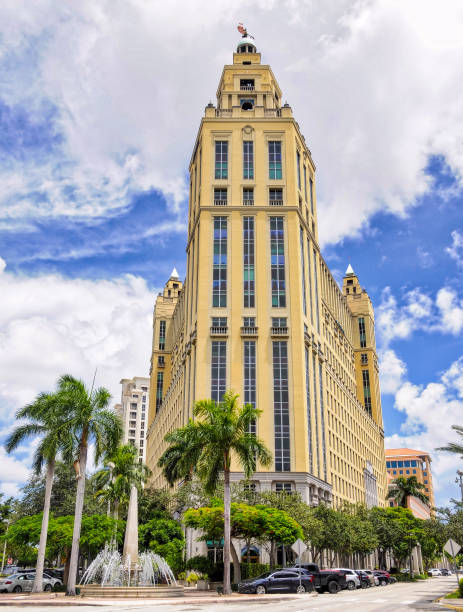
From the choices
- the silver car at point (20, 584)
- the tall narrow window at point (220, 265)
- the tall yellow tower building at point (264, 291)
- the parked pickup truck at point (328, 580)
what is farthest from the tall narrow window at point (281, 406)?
the silver car at point (20, 584)

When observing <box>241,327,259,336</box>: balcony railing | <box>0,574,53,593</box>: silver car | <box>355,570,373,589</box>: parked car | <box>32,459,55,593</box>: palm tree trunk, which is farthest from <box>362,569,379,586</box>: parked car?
<box>32,459,55,593</box>: palm tree trunk

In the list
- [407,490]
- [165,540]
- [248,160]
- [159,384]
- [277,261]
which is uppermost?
[248,160]

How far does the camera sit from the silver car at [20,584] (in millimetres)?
40806

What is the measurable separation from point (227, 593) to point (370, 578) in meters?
22.2

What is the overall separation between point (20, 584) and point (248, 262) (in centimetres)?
3890

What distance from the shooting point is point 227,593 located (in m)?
33.2

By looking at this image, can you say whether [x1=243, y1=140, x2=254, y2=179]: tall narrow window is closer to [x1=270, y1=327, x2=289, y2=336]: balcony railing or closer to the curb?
[x1=270, y1=327, x2=289, y2=336]: balcony railing

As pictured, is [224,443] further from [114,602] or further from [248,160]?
[248,160]

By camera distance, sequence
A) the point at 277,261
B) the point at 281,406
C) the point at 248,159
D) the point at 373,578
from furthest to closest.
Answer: the point at 248,159, the point at 277,261, the point at 281,406, the point at 373,578

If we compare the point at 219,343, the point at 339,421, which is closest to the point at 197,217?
the point at 219,343

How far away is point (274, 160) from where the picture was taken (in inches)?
2827

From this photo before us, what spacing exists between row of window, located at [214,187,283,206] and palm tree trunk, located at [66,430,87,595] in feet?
135

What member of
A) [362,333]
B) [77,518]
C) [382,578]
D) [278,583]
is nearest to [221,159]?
[382,578]

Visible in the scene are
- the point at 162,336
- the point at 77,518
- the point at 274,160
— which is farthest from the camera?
the point at 162,336
